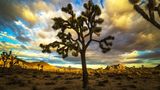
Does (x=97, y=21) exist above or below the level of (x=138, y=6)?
above

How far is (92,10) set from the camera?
2241 centimetres

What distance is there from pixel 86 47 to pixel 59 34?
2.97 m

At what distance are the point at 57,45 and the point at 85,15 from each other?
4.12m

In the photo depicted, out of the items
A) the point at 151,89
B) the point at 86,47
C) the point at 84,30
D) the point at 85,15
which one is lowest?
the point at 151,89

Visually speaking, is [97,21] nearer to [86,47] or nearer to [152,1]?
[86,47]

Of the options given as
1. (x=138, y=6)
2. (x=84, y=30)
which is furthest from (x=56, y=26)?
(x=138, y=6)

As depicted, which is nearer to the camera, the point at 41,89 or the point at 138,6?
the point at 138,6

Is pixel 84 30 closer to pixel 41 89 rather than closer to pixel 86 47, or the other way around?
pixel 86 47

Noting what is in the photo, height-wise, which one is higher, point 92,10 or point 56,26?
point 92,10

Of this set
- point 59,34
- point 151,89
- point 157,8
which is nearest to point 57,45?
point 59,34

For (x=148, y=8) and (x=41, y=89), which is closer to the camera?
(x=148, y=8)

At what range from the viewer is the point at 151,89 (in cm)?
2262

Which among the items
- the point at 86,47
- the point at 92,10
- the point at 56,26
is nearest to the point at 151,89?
the point at 86,47

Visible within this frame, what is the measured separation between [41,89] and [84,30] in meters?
7.09
